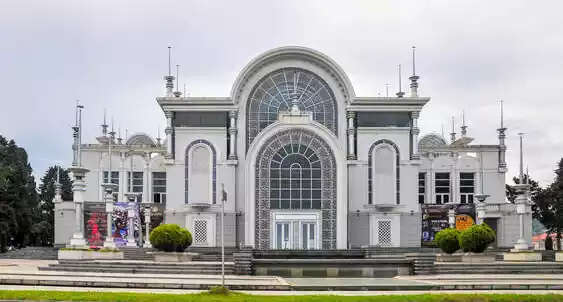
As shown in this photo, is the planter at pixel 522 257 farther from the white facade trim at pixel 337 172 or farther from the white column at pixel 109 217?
the white column at pixel 109 217

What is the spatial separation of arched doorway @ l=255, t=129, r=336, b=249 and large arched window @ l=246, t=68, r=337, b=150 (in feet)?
9.33

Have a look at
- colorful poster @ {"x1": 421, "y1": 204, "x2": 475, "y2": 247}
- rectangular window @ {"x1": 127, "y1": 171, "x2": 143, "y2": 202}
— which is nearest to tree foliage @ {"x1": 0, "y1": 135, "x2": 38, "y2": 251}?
rectangular window @ {"x1": 127, "y1": 171, "x2": 143, "y2": 202}

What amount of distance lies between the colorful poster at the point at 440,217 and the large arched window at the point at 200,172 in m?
16.1

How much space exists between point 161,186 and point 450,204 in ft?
78.6

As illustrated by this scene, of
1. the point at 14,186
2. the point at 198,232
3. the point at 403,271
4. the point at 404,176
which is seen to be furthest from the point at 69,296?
the point at 14,186

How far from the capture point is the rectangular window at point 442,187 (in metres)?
63.2

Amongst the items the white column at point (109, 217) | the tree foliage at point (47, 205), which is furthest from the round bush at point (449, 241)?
the tree foliage at point (47, 205)

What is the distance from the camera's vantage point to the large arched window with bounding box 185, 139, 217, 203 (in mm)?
55094

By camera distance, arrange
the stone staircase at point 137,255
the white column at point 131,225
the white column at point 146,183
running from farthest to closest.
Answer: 1. the white column at point 146,183
2. the white column at point 131,225
3. the stone staircase at point 137,255

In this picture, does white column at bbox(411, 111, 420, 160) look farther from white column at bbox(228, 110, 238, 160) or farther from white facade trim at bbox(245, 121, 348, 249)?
white column at bbox(228, 110, 238, 160)

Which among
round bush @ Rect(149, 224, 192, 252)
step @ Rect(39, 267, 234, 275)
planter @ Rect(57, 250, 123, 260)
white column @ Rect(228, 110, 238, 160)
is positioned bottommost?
step @ Rect(39, 267, 234, 275)

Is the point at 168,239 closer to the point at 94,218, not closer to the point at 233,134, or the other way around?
the point at 233,134

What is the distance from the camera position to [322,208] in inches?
2135

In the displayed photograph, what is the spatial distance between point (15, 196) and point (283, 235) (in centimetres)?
2211
